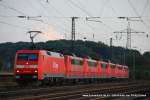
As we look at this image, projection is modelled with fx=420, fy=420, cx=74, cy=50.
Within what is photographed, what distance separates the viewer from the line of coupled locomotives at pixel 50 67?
1426 inches

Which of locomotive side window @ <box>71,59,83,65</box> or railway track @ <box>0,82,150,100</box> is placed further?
locomotive side window @ <box>71,59,83,65</box>

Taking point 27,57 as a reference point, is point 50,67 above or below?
below

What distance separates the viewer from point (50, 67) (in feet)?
128

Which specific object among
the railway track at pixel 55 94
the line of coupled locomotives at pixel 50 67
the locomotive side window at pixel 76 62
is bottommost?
the railway track at pixel 55 94

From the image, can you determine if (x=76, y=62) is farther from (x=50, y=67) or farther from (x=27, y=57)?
(x=27, y=57)

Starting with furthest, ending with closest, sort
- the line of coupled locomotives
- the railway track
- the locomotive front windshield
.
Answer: the locomotive front windshield
the line of coupled locomotives
the railway track

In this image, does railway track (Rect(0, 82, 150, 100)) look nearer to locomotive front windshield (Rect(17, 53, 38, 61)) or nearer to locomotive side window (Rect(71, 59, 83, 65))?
locomotive front windshield (Rect(17, 53, 38, 61))

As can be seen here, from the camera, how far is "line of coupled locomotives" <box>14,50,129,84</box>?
1426 inches

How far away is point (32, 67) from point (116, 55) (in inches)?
3310

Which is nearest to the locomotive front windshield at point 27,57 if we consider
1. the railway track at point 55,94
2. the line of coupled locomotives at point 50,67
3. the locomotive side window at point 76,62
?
the line of coupled locomotives at point 50,67

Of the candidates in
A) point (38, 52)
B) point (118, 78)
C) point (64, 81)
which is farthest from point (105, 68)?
point (38, 52)

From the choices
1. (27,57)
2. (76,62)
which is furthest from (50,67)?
(76,62)

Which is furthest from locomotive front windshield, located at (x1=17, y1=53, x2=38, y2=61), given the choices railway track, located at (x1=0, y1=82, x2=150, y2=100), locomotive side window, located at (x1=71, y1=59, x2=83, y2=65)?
locomotive side window, located at (x1=71, y1=59, x2=83, y2=65)

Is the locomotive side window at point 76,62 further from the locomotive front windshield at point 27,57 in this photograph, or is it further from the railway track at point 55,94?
the railway track at point 55,94
